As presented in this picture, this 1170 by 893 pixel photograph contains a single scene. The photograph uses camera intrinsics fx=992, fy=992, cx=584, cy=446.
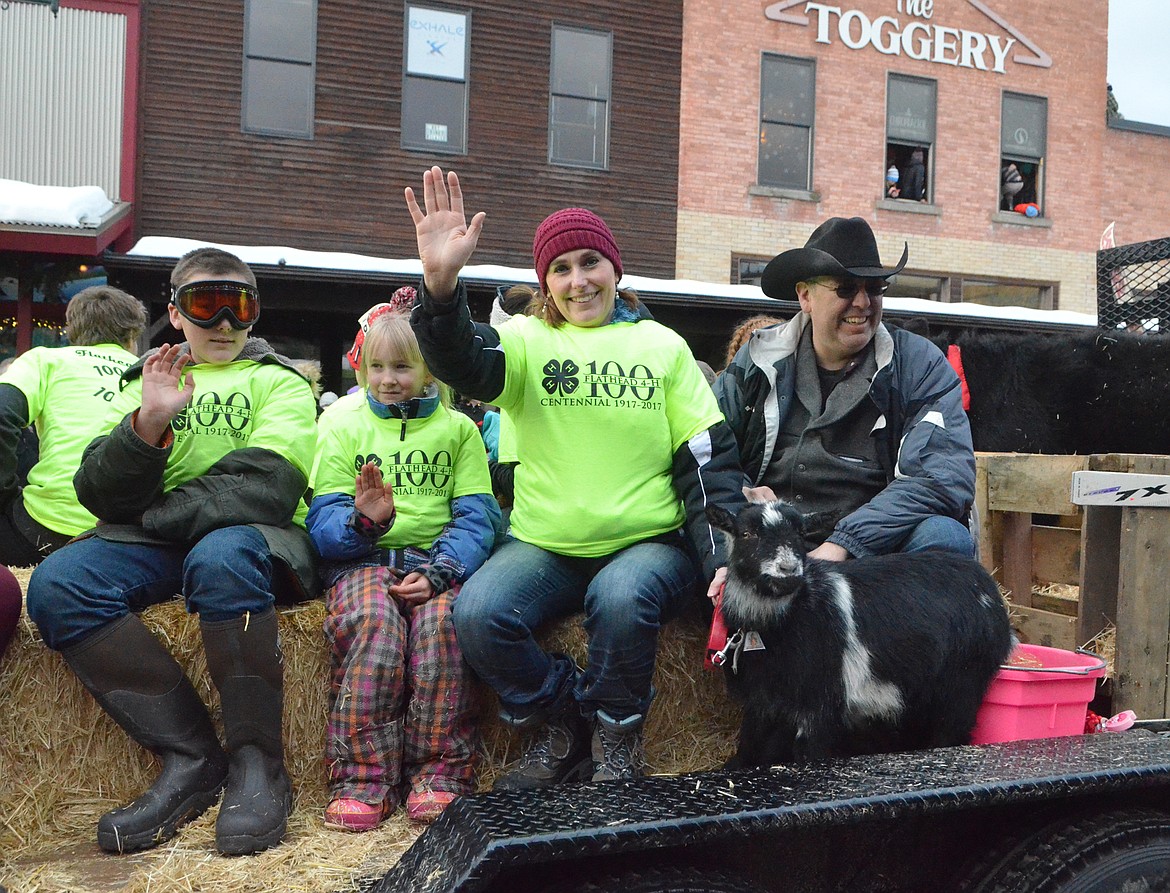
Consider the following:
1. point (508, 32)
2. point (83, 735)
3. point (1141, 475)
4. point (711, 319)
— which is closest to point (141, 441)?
point (83, 735)

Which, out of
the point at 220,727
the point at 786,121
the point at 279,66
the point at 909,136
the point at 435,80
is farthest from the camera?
the point at 909,136

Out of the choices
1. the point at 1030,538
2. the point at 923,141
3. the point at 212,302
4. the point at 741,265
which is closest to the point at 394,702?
the point at 212,302

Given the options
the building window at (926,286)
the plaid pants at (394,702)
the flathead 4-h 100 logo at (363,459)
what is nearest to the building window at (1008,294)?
the building window at (926,286)

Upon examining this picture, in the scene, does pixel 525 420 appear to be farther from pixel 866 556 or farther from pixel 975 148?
pixel 975 148

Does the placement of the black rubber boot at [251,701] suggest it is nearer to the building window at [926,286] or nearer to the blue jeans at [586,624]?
the blue jeans at [586,624]

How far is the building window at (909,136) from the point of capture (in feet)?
54.1

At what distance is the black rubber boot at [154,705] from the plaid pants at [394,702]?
1.19 feet

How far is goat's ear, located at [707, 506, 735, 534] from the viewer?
2.85 meters

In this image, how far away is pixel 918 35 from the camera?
54.3 feet

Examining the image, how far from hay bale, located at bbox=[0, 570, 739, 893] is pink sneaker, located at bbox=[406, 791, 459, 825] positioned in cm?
4

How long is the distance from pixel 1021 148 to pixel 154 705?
58.8 feet

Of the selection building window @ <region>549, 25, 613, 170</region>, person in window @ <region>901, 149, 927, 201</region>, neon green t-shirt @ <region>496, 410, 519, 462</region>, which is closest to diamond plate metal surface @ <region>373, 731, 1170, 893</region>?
neon green t-shirt @ <region>496, 410, 519, 462</region>

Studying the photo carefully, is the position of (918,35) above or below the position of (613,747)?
above

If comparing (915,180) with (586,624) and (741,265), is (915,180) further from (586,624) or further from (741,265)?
(586,624)
